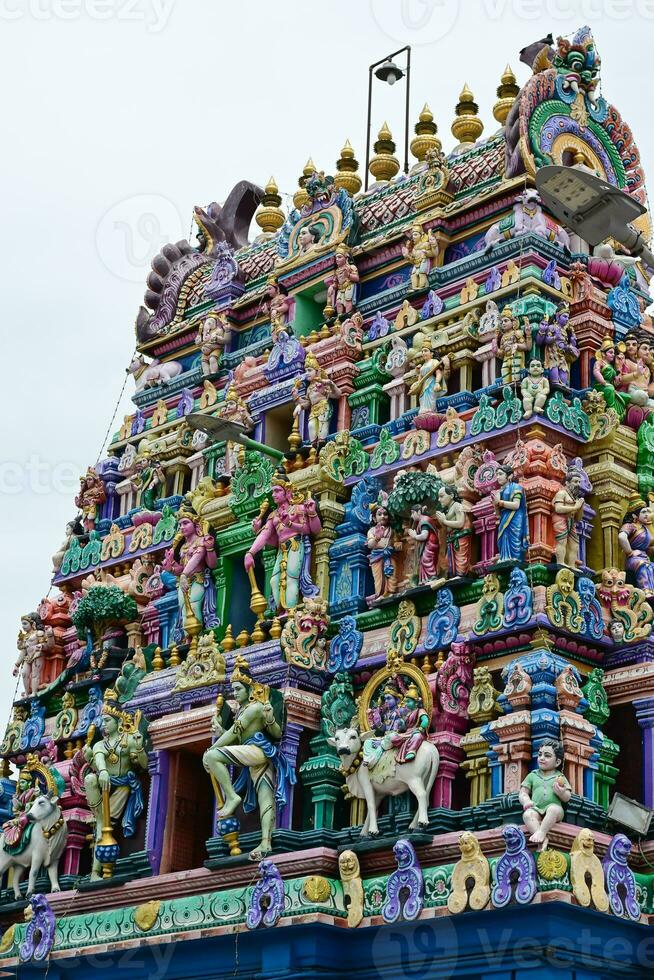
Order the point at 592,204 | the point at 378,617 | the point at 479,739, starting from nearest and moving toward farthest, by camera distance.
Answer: the point at 592,204 < the point at 479,739 < the point at 378,617

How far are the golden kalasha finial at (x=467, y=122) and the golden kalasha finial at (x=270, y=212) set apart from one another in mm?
5144

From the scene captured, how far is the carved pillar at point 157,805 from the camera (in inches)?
1109

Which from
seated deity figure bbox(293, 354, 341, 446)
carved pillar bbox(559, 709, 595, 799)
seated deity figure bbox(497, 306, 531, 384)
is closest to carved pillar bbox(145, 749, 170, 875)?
seated deity figure bbox(293, 354, 341, 446)

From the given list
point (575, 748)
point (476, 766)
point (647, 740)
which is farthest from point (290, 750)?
point (647, 740)

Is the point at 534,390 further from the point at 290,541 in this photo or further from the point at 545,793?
the point at 545,793

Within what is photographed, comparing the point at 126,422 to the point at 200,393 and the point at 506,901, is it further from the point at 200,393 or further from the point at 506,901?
the point at 506,901

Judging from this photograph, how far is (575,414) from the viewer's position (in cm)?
2758

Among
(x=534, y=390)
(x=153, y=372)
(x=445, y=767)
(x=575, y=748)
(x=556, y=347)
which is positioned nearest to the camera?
(x=575, y=748)

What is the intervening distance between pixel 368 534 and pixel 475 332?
3.95 meters

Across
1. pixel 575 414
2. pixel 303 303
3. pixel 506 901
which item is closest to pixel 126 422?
pixel 303 303

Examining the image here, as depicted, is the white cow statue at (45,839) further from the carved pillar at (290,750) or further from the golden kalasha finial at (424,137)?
the golden kalasha finial at (424,137)

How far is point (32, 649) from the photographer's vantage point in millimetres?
34188

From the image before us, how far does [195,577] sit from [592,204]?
1156 centimetres

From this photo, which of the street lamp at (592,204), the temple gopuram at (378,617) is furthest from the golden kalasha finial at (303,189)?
the street lamp at (592,204)
